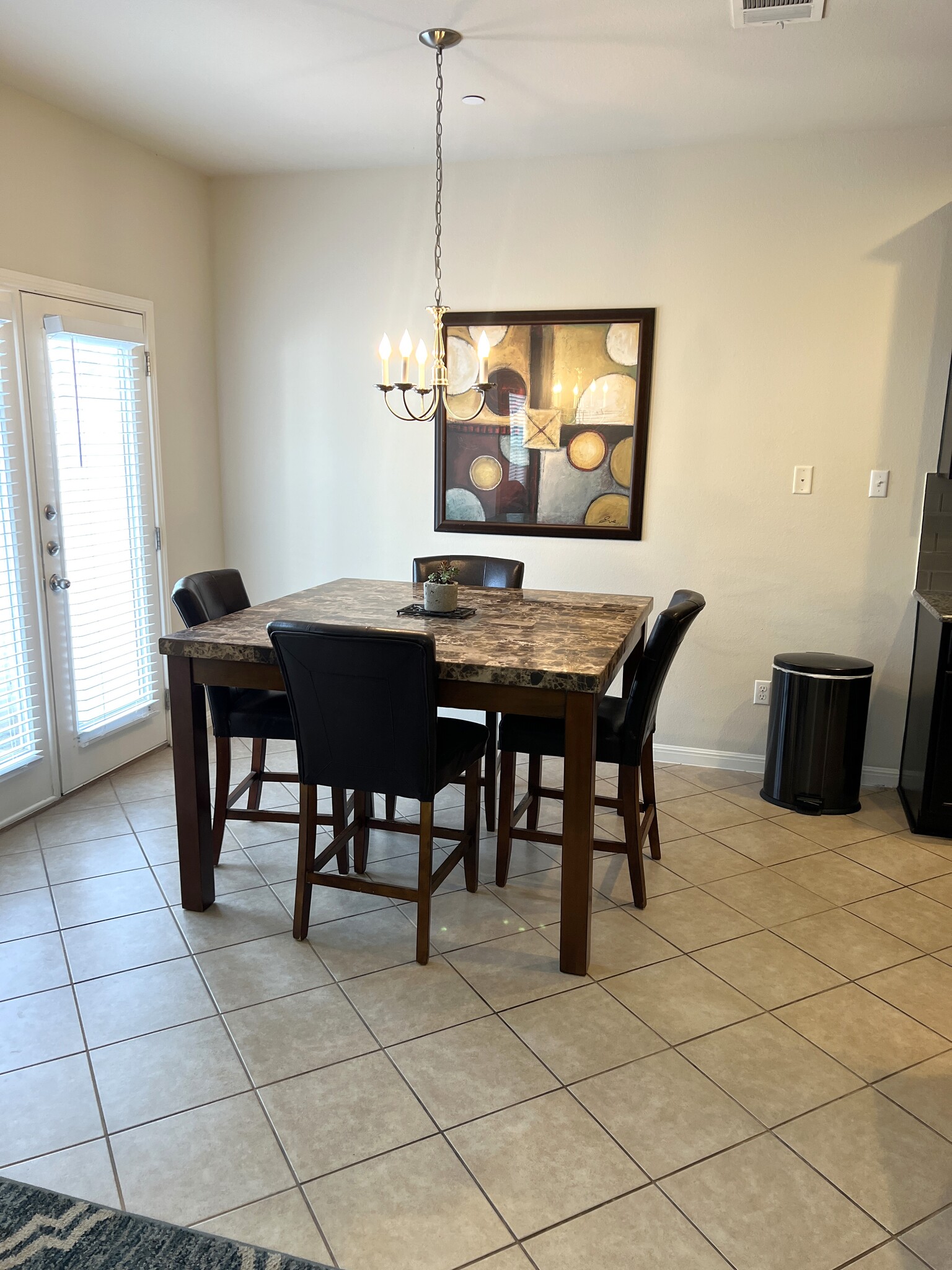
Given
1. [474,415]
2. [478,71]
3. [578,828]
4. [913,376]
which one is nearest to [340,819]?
[578,828]

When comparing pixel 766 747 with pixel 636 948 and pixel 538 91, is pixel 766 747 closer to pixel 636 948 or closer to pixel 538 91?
pixel 636 948

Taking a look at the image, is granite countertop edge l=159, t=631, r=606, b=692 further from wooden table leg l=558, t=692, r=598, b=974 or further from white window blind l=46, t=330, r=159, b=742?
white window blind l=46, t=330, r=159, b=742

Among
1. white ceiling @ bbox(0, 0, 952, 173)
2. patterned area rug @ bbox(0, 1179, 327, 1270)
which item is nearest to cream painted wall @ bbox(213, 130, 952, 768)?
white ceiling @ bbox(0, 0, 952, 173)

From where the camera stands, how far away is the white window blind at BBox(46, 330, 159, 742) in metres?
3.46

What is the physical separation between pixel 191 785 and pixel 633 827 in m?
1.31

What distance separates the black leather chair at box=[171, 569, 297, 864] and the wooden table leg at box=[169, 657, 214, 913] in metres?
0.17

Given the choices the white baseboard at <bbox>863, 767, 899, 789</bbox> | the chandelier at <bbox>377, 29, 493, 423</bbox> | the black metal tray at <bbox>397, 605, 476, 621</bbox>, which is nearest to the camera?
the chandelier at <bbox>377, 29, 493, 423</bbox>

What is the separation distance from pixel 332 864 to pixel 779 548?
89.6 inches

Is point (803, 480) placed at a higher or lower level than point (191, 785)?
higher

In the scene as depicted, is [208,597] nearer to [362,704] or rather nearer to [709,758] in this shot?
[362,704]

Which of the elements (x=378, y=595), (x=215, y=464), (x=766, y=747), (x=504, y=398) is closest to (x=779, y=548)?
(x=766, y=747)

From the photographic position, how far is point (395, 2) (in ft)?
8.25

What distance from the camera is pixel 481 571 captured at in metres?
3.69

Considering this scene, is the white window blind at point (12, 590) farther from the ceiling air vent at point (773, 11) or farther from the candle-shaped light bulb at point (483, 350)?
the ceiling air vent at point (773, 11)
